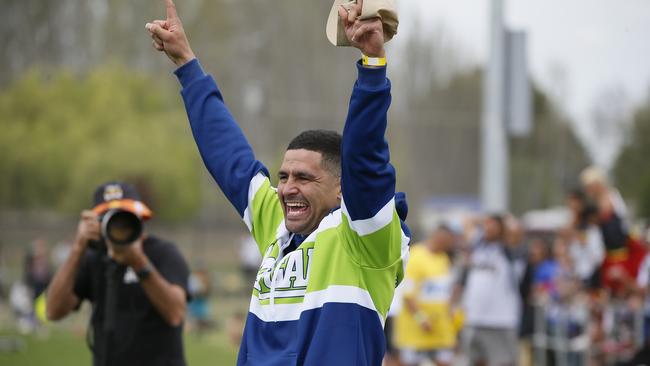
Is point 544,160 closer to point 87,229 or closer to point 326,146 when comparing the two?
point 87,229

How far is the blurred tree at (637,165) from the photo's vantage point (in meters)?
27.3

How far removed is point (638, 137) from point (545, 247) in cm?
1367

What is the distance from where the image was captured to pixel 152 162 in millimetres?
41781

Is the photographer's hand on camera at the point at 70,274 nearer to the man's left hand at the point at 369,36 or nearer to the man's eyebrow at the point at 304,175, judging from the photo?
the man's eyebrow at the point at 304,175

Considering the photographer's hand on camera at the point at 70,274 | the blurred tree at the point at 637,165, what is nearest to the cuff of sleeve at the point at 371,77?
the photographer's hand on camera at the point at 70,274

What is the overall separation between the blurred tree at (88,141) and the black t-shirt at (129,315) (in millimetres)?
34692

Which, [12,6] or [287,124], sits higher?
[12,6]

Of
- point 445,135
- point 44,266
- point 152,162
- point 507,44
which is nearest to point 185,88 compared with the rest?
point 507,44

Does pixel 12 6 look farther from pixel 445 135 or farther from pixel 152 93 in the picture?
pixel 445 135

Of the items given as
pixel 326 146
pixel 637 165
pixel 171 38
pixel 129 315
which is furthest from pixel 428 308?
pixel 637 165

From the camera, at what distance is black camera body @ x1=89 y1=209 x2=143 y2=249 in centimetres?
587

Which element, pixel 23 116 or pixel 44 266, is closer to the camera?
pixel 44 266

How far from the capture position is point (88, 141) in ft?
143

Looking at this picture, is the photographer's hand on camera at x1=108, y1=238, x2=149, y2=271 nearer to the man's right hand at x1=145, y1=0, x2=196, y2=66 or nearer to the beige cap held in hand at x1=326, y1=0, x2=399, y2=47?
the man's right hand at x1=145, y1=0, x2=196, y2=66
